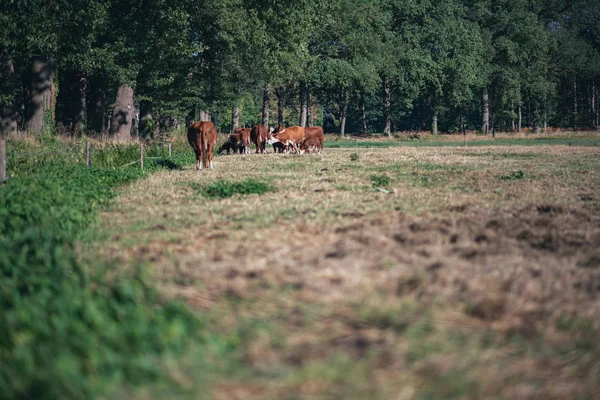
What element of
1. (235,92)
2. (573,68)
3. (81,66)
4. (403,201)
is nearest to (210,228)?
(403,201)

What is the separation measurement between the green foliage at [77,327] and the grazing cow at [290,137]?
2388cm

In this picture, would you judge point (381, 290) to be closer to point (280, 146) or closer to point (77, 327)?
point (77, 327)

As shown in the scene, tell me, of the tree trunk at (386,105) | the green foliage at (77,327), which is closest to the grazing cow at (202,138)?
the green foliage at (77,327)

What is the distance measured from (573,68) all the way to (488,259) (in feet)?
255

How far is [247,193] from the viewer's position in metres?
11.3

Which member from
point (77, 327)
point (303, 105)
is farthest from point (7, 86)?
point (303, 105)

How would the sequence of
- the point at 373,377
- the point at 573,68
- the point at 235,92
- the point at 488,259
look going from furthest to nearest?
the point at 573,68 → the point at 235,92 → the point at 488,259 → the point at 373,377

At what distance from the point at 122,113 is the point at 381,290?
81.8ft

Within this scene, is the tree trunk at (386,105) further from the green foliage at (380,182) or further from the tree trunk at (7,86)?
the green foliage at (380,182)

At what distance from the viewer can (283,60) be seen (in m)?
33.8

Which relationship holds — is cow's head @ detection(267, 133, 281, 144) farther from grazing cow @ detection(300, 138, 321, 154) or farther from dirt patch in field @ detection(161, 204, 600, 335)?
dirt patch in field @ detection(161, 204, 600, 335)

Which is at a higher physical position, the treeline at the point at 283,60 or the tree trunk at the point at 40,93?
the treeline at the point at 283,60

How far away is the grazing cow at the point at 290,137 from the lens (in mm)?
29359

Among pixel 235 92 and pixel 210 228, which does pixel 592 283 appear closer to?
pixel 210 228
